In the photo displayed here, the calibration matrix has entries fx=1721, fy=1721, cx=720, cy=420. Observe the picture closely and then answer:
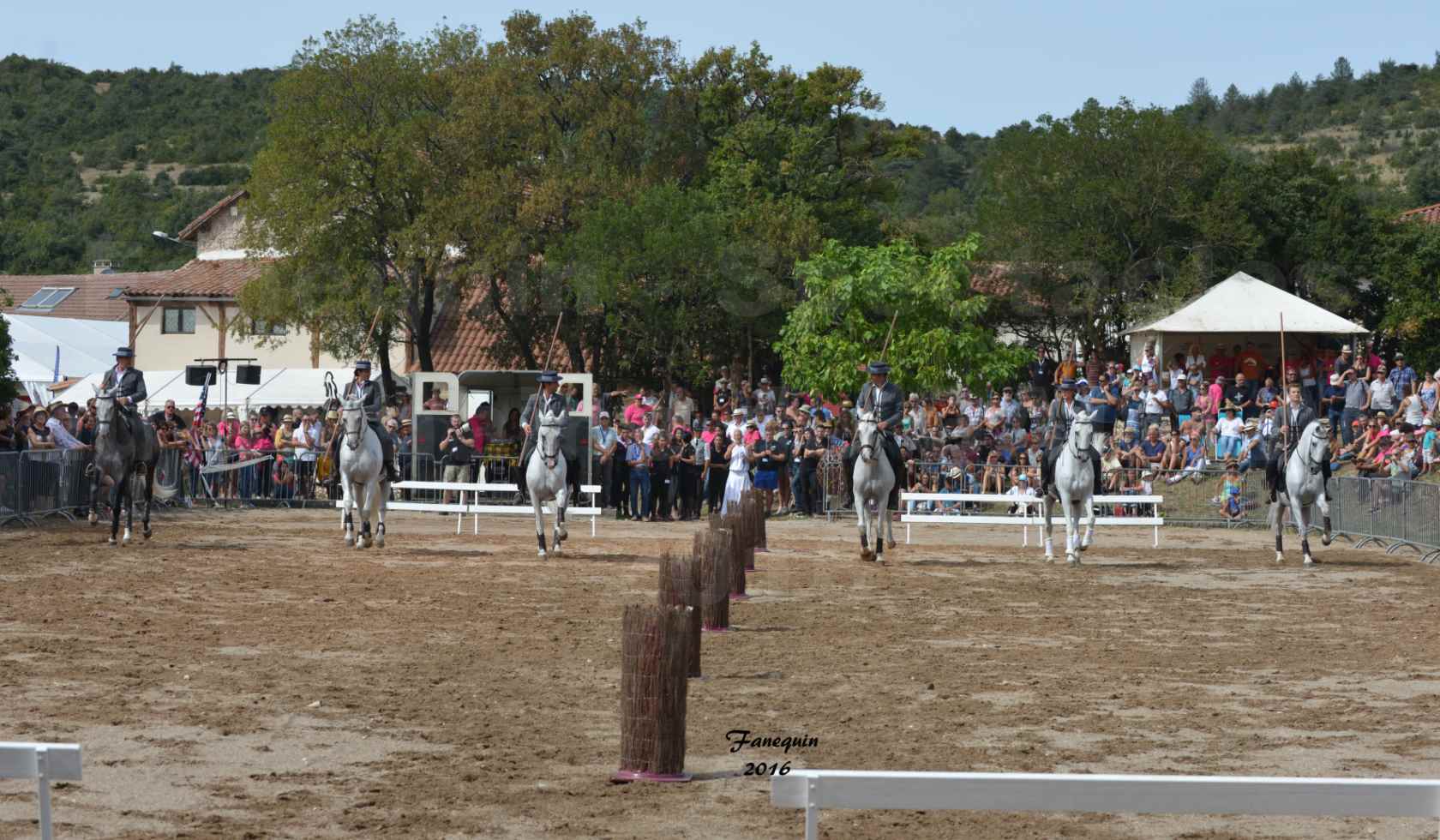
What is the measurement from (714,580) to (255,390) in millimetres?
35976

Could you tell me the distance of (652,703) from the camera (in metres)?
9.09

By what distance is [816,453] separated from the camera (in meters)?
34.2

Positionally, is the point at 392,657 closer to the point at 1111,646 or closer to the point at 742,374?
the point at 1111,646

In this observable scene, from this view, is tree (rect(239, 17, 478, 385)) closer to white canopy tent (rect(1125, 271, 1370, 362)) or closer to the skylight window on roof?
white canopy tent (rect(1125, 271, 1370, 362))

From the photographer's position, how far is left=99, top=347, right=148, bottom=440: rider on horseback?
955 inches

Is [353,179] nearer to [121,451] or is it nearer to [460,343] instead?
[460,343]

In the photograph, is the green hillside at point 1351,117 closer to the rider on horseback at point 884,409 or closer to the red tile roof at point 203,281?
the red tile roof at point 203,281

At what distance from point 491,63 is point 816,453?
22.2m

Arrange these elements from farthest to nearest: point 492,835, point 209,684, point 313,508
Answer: point 313,508 < point 209,684 < point 492,835

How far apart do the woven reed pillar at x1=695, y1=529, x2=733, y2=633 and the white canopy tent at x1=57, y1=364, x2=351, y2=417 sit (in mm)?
33339

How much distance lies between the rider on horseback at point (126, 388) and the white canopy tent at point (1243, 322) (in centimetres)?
2721

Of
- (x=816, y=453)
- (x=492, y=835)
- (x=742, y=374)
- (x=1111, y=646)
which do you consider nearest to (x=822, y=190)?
(x=742, y=374)

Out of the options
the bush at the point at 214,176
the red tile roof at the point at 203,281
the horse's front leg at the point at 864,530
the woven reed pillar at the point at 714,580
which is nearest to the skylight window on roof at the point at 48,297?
the red tile roof at the point at 203,281

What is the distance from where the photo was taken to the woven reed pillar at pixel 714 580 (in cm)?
1527
